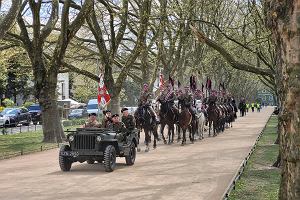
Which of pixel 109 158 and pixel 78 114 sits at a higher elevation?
pixel 78 114

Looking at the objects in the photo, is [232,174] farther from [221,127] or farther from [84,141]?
[221,127]

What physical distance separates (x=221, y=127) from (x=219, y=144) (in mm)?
9723

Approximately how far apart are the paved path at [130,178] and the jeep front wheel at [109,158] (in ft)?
0.86

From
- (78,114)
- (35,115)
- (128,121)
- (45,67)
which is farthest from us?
(78,114)

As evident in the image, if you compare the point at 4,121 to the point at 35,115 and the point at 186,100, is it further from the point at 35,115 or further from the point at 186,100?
the point at 186,100

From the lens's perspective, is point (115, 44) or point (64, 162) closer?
point (64, 162)

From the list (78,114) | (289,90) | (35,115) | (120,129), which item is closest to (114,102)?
(120,129)

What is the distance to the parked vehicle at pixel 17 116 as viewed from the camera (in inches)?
1865

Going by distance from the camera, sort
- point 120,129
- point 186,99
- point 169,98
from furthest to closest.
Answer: point 186,99
point 169,98
point 120,129

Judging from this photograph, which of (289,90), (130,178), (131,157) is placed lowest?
(130,178)

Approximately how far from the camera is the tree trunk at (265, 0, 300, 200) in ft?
19.8

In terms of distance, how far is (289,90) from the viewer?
20.2ft

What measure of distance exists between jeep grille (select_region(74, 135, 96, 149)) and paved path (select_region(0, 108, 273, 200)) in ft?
2.57

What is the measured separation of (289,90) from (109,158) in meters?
9.61
